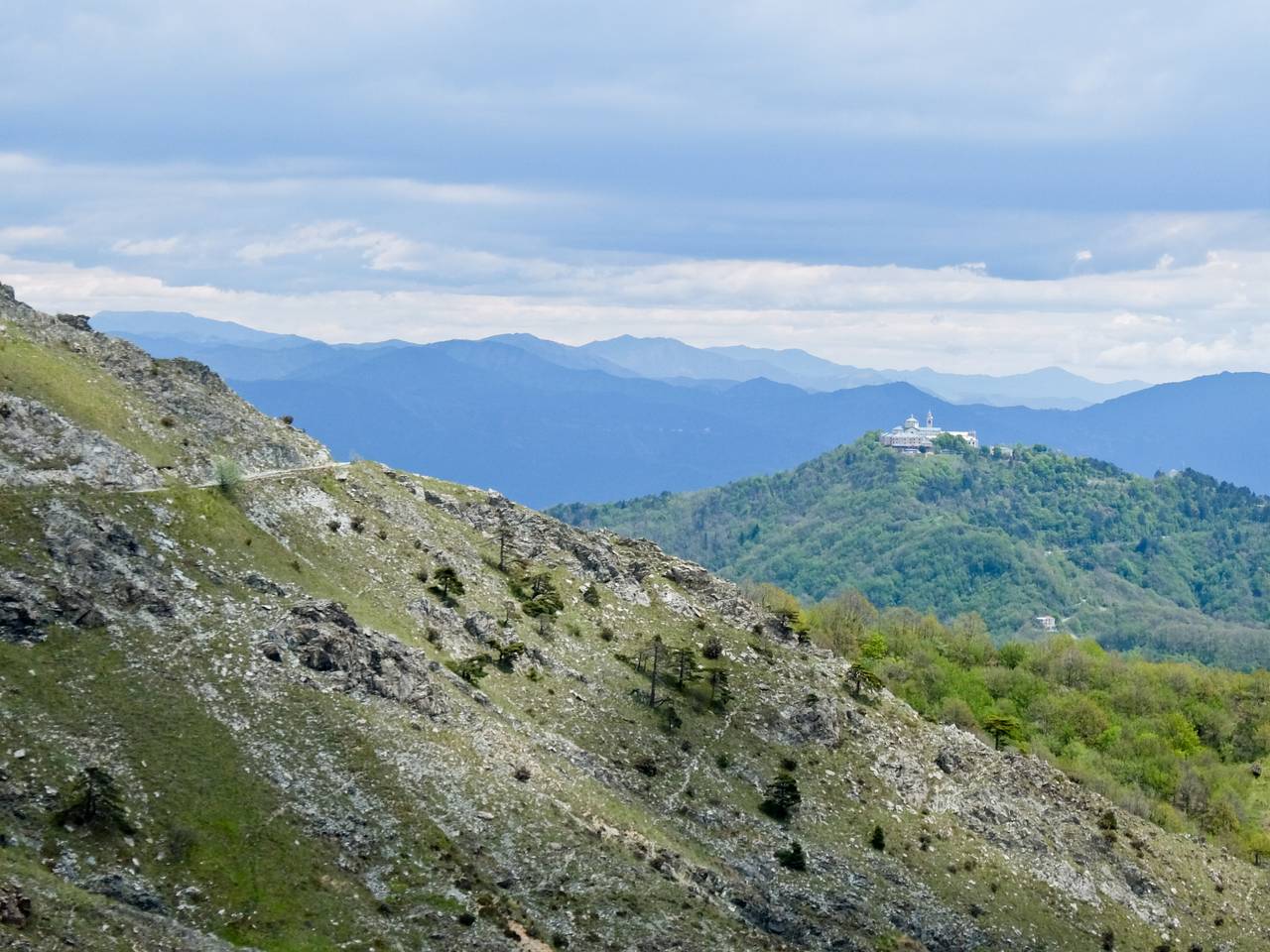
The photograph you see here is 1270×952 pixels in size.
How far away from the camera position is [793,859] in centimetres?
10450

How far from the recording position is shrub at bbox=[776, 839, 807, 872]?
104188 mm

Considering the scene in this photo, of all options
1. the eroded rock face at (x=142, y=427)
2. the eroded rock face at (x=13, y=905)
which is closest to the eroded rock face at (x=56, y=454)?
the eroded rock face at (x=142, y=427)

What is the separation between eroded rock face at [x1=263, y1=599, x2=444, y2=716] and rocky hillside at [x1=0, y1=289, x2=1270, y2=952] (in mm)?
376

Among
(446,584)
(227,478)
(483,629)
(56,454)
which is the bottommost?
(483,629)

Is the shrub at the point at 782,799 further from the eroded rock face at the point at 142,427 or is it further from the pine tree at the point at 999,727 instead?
the eroded rock face at the point at 142,427

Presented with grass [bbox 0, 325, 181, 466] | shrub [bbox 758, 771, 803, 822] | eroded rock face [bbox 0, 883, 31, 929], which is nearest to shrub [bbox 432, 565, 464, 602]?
grass [bbox 0, 325, 181, 466]

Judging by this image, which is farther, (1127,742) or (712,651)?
(1127,742)

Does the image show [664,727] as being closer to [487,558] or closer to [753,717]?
[753,717]

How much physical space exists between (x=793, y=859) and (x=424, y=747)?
3572 cm

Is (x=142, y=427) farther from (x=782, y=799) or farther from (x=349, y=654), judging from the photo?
(x=782, y=799)

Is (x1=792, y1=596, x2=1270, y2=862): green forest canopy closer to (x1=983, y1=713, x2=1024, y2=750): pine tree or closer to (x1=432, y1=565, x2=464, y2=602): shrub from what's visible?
(x1=983, y1=713, x2=1024, y2=750): pine tree

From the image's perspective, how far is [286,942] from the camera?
69.0 metres

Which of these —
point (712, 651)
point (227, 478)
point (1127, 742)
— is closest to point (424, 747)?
point (227, 478)

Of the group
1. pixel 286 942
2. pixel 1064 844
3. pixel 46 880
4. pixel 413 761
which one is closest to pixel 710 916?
pixel 413 761
